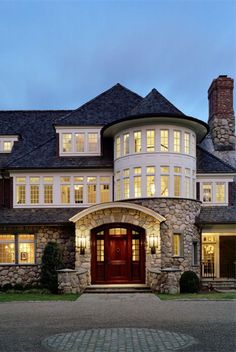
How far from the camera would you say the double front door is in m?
23.5

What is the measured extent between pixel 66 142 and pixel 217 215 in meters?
9.08

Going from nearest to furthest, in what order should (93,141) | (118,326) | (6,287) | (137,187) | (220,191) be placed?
(118,326) → (6,287) → (137,187) → (220,191) → (93,141)

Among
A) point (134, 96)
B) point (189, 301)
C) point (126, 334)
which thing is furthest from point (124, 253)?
point (126, 334)

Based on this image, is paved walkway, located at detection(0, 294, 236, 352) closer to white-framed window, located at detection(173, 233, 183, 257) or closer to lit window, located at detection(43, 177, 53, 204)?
white-framed window, located at detection(173, 233, 183, 257)

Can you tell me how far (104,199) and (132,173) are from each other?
2.68 m

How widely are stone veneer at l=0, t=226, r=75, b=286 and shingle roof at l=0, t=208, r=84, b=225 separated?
1.44 ft

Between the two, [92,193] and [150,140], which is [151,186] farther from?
[92,193]

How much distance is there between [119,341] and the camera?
33.7 ft

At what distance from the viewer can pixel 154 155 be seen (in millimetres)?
23953

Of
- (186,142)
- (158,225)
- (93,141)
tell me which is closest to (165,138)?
(186,142)

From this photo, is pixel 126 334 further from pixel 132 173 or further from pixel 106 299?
pixel 132 173

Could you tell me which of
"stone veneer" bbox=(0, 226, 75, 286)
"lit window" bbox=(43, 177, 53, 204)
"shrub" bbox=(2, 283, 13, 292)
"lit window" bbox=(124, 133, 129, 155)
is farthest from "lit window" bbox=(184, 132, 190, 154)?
"shrub" bbox=(2, 283, 13, 292)

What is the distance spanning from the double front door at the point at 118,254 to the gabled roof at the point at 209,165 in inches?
217

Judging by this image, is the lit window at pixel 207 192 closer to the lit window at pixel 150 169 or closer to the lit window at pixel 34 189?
the lit window at pixel 150 169
